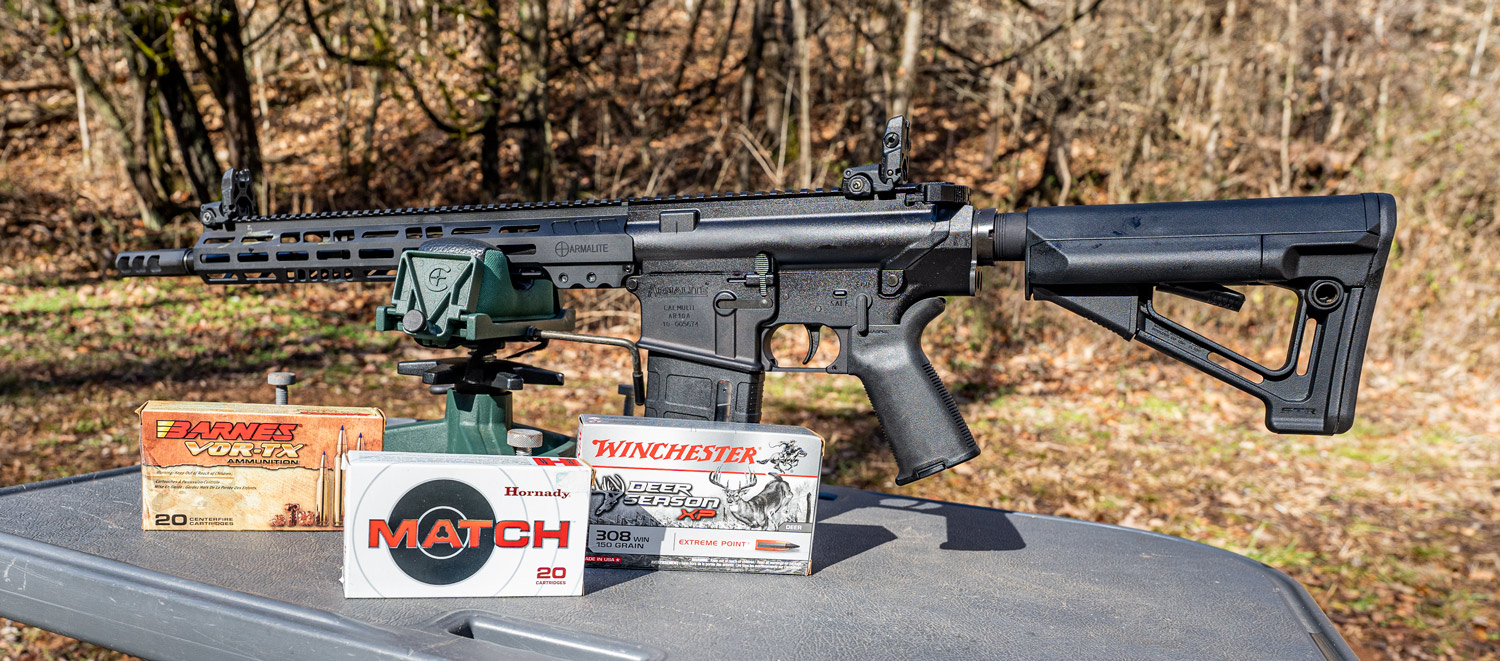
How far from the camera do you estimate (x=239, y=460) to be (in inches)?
75.5

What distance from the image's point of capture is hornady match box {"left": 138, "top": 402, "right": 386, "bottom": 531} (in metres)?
1.91

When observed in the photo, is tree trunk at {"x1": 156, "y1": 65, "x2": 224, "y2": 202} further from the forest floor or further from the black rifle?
the black rifle

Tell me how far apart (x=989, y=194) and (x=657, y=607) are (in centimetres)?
802

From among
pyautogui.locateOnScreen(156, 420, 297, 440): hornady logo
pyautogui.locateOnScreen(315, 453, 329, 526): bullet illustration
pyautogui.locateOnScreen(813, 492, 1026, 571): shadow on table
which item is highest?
pyautogui.locateOnScreen(156, 420, 297, 440): hornady logo

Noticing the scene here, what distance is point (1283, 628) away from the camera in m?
1.77

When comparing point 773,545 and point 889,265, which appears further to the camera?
point 889,265

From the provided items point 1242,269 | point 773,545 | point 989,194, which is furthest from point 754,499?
point 989,194

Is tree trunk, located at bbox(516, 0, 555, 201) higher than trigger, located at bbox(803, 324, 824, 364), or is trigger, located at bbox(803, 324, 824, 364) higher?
tree trunk, located at bbox(516, 0, 555, 201)

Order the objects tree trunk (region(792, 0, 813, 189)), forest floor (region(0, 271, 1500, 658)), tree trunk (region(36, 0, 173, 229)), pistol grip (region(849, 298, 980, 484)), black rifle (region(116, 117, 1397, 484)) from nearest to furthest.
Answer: black rifle (region(116, 117, 1397, 484))
pistol grip (region(849, 298, 980, 484))
forest floor (region(0, 271, 1500, 658))
tree trunk (region(792, 0, 813, 189))
tree trunk (region(36, 0, 173, 229))

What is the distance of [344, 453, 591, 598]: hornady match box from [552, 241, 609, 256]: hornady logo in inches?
25.3

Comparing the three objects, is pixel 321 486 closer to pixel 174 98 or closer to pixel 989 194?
pixel 989 194

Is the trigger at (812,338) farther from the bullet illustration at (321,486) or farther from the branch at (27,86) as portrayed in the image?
the branch at (27,86)

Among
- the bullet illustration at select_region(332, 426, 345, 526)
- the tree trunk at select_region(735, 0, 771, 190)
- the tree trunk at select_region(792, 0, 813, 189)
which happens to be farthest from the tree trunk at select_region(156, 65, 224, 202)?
the bullet illustration at select_region(332, 426, 345, 526)

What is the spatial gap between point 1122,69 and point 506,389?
7337mm
